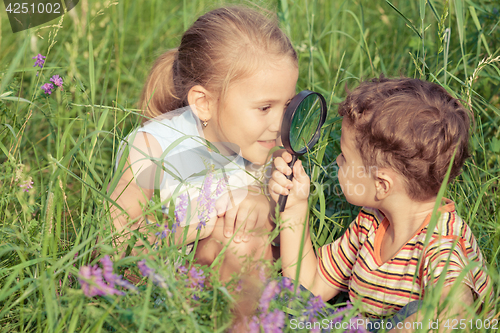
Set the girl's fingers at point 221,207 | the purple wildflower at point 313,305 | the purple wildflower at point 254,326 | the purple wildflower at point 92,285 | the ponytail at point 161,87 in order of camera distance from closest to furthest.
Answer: the purple wildflower at point 92,285
the purple wildflower at point 254,326
the purple wildflower at point 313,305
the girl's fingers at point 221,207
the ponytail at point 161,87

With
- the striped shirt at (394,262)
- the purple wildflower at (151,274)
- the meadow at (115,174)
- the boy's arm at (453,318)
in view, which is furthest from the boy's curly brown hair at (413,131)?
the purple wildflower at (151,274)

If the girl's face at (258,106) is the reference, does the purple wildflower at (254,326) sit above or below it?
below

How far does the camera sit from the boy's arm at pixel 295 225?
1.99 m

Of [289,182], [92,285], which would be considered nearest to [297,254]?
[289,182]

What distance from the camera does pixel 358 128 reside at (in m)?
1.85

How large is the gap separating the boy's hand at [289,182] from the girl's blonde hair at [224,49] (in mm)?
488

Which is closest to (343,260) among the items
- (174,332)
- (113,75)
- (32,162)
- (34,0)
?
(174,332)

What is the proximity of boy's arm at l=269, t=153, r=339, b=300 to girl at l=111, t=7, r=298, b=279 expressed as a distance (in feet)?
0.41

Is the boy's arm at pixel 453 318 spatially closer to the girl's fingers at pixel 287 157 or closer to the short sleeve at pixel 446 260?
the short sleeve at pixel 446 260

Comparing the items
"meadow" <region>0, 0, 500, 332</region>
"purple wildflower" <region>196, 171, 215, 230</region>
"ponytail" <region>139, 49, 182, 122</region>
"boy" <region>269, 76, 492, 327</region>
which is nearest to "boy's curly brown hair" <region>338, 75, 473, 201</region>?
"boy" <region>269, 76, 492, 327</region>

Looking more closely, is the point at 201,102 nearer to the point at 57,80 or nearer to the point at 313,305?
the point at 57,80

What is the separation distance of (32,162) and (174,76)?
116 cm

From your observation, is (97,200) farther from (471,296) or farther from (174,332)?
(471,296)

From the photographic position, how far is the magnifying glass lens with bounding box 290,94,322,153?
1.87 meters
